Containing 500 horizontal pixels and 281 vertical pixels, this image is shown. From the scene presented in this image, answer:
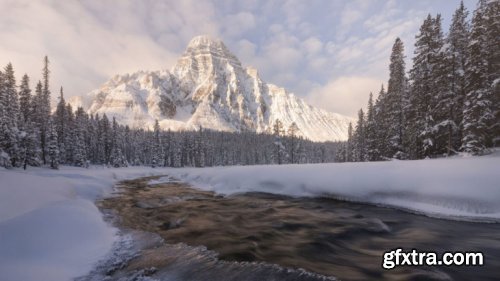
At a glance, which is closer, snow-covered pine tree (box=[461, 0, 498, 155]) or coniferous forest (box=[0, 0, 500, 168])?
snow-covered pine tree (box=[461, 0, 498, 155])

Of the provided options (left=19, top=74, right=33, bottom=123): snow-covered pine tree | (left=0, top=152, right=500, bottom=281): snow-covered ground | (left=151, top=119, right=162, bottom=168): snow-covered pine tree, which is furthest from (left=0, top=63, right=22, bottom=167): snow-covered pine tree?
(left=151, top=119, right=162, bottom=168): snow-covered pine tree

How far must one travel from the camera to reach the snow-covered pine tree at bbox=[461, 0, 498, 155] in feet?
72.6

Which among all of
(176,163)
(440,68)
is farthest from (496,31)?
(176,163)

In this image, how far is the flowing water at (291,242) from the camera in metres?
5.18

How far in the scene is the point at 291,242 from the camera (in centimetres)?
723

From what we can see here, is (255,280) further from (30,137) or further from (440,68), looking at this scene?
(30,137)

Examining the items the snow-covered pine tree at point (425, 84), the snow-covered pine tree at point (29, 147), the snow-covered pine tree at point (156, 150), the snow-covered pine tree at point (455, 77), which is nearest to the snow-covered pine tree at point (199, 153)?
the snow-covered pine tree at point (156, 150)

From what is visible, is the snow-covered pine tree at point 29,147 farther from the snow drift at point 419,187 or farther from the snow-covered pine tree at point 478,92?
the snow-covered pine tree at point 478,92

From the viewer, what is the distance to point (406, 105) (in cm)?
3134

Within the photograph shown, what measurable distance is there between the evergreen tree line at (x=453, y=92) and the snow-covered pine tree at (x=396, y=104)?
12cm

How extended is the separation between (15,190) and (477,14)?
34.2 m

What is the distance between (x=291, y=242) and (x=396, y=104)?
104ft

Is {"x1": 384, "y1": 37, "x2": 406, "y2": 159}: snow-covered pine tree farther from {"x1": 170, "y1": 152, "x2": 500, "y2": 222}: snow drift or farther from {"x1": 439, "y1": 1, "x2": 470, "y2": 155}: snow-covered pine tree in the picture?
→ {"x1": 170, "y1": 152, "x2": 500, "y2": 222}: snow drift

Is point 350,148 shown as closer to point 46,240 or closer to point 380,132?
point 380,132
